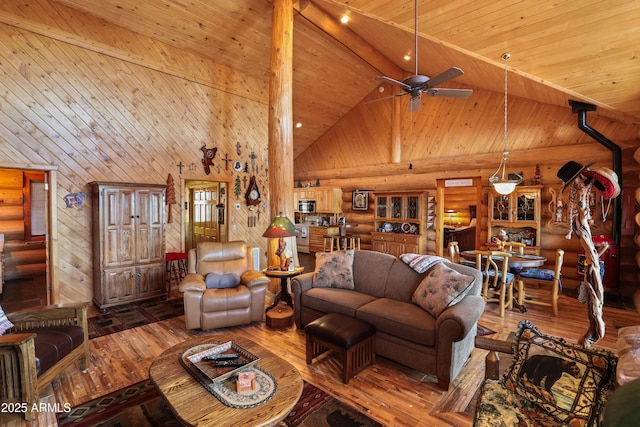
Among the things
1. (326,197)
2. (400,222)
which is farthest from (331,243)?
(400,222)

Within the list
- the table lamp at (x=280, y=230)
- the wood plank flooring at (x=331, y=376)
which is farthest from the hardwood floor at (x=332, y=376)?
the table lamp at (x=280, y=230)

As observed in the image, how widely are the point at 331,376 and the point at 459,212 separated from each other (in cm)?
918

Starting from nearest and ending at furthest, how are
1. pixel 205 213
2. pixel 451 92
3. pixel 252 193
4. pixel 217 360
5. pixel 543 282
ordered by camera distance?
pixel 217 360 < pixel 451 92 < pixel 543 282 < pixel 252 193 < pixel 205 213

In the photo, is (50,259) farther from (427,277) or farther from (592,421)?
(592,421)

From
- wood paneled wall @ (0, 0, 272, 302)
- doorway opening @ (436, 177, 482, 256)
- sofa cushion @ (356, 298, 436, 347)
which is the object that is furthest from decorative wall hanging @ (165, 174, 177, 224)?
doorway opening @ (436, 177, 482, 256)

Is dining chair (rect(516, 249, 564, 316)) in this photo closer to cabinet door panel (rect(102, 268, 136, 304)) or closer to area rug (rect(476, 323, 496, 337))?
area rug (rect(476, 323, 496, 337))

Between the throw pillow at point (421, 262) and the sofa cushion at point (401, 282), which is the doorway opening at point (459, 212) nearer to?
the throw pillow at point (421, 262)

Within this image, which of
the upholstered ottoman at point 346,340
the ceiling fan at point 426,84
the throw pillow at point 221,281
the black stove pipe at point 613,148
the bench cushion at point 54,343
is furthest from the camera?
the black stove pipe at point 613,148

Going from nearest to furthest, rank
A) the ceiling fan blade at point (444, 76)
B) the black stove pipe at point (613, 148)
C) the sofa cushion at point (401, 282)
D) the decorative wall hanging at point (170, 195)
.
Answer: the ceiling fan blade at point (444, 76)
the sofa cushion at point (401, 282)
the black stove pipe at point (613, 148)
the decorative wall hanging at point (170, 195)

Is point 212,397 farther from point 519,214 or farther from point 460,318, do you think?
point 519,214

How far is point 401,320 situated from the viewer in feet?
9.58

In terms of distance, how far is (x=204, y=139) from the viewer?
20.0 ft

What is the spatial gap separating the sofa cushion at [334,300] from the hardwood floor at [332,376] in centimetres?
44

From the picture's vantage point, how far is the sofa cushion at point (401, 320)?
278cm
